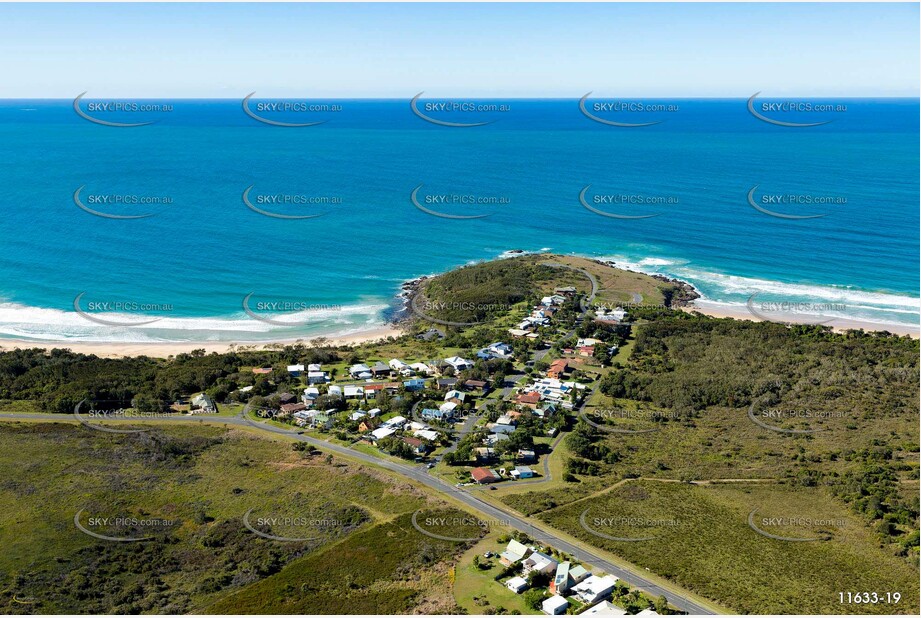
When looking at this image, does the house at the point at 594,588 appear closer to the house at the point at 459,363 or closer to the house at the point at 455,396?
the house at the point at 455,396

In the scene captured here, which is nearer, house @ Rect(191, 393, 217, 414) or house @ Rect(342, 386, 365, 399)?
house @ Rect(191, 393, 217, 414)

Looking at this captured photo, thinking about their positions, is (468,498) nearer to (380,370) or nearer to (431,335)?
(380,370)

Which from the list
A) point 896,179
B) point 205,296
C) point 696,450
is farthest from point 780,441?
point 896,179
